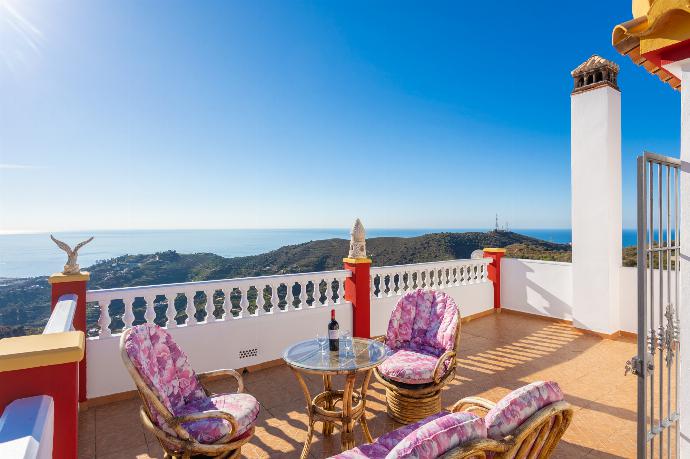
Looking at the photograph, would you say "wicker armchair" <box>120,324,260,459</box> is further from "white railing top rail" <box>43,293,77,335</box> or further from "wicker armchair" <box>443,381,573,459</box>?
"wicker armchair" <box>443,381,573,459</box>

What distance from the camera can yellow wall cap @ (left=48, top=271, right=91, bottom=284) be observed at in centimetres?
328

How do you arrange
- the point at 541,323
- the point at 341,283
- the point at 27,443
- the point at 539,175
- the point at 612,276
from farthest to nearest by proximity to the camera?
the point at 539,175 → the point at 541,323 → the point at 612,276 → the point at 341,283 → the point at 27,443

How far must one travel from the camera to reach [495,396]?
3535 mm

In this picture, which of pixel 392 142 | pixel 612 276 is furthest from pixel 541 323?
pixel 392 142

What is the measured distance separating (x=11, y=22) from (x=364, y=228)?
4796 mm

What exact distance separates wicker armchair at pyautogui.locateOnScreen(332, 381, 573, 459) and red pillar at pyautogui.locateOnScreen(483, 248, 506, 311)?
5.99m

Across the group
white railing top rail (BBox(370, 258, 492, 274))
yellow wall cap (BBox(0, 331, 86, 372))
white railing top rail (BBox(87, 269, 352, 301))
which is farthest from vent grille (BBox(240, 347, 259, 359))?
yellow wall cap (BBox(0, 331, 86, 372))

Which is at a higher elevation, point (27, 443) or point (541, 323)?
point (27, 443)

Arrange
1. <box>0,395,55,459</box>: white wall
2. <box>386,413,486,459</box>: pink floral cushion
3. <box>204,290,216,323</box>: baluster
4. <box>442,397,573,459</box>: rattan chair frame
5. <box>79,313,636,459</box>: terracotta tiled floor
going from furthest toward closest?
<box>204,290,216,323</box>: baluster
<box>79,313,636,459</box>: terracotta tiled floor
<box>442,397,573,459</box>: rattan chair frame
<box>386,413,486,459</box>: pink floral cushion
<box>0,395,55,459</box>: white wall

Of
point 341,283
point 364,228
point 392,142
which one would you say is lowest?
point 341,283

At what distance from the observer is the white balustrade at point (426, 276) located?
Result: 18.0 feet

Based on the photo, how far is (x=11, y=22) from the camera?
3529 mm

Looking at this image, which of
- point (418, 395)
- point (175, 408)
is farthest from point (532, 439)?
point (175, 408)

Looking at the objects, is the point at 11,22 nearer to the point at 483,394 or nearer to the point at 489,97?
the point at 483,394
